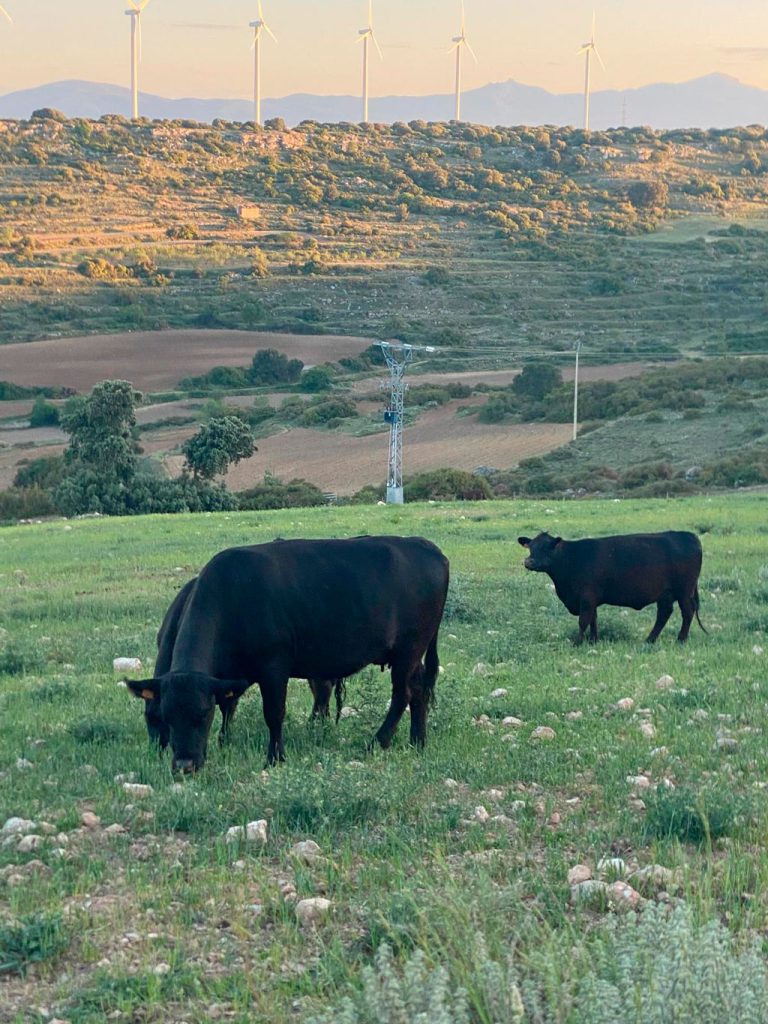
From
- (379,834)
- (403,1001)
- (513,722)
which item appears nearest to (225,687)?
Answer: (379,834)

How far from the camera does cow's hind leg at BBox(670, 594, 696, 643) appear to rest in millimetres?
14930

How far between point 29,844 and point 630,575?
974 cm

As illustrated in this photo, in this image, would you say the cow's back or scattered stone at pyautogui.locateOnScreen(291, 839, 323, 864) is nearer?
scattered stone at pyautogui.locateOnScreen(291, 839, 323, 864)

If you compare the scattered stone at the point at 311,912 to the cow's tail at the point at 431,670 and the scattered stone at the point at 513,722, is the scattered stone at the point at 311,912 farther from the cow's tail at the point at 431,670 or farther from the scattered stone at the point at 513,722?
the cow's tail at the point at 431,670

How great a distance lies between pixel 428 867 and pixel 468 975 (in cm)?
179

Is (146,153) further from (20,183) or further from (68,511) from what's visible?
(68,511)

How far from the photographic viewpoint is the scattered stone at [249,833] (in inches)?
281

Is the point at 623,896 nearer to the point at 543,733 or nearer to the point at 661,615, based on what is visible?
the point at 543,733

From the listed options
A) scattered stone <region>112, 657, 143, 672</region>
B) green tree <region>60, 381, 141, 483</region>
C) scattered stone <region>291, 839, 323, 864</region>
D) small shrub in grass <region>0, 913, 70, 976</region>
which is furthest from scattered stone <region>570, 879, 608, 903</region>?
green tree <region>60, 381, 141, 483</region>

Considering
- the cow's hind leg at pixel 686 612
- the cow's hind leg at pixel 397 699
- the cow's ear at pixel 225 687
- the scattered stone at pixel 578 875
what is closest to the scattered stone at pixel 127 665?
the cow's hind leg at pixel 397 699

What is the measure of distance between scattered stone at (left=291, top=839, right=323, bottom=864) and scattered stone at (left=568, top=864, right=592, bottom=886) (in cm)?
132

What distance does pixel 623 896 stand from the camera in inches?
238

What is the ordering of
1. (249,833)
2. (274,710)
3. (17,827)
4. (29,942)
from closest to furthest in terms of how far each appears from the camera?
(29,942) < (249,833) < (17,827) < (274,710)

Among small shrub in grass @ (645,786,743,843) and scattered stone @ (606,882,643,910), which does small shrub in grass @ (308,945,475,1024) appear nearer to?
scattered stone @ (606,882,643,910)
